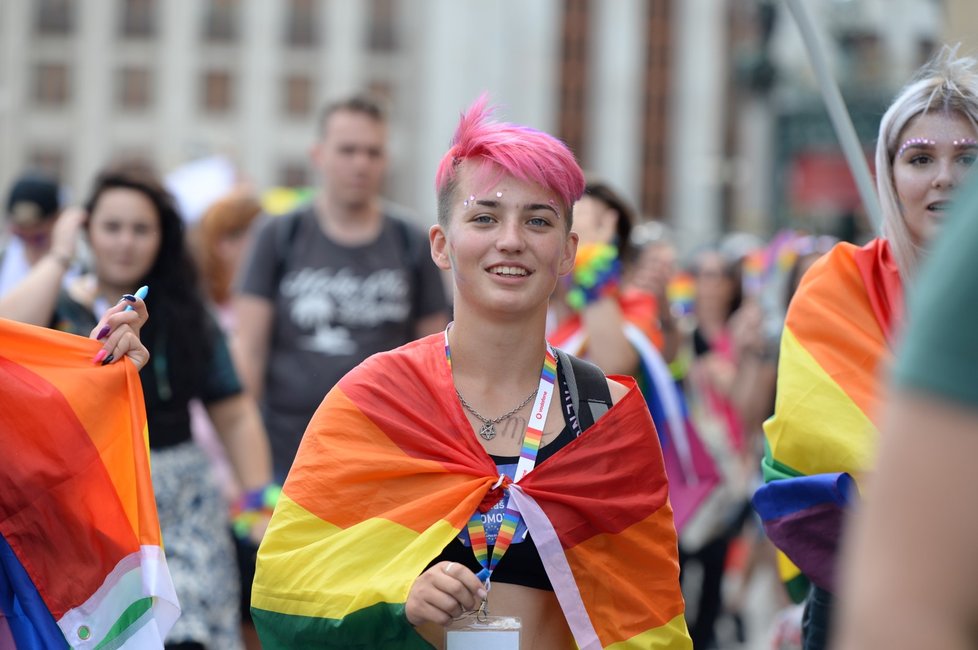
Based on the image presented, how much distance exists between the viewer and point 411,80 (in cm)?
6800

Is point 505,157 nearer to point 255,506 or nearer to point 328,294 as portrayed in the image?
point 255,506

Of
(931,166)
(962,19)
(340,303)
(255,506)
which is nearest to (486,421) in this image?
(931,166)

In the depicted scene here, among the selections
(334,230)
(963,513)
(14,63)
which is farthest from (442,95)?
(963,513)

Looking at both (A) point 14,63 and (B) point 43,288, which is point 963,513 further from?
(A) point 14,63

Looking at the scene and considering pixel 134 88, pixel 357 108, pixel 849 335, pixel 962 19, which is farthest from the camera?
pixel 134 88

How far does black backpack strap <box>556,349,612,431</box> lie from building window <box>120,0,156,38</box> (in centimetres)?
6616

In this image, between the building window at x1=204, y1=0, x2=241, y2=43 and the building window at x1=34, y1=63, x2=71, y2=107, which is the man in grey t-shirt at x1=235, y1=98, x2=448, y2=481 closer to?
the building window at x1=34, y1=63, x2=71, y2=107

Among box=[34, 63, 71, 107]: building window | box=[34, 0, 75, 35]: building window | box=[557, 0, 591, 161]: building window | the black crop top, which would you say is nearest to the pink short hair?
the black crop top

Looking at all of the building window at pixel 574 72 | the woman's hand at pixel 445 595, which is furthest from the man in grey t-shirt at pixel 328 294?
the building window at pixel 574 72

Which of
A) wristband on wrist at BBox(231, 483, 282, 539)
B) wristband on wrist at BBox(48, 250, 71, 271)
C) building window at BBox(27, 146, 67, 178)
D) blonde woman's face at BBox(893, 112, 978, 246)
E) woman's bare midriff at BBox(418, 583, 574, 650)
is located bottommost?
wristband on wrist at BBox(231, 483, 282, 539)

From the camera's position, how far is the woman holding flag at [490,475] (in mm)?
3357

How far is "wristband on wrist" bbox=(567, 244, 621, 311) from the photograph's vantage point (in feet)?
19.6

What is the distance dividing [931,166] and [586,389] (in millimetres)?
1088

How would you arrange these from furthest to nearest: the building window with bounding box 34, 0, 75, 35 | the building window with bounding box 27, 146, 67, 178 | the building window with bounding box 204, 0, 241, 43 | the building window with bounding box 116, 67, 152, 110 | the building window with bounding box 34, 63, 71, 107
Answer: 1. the building window with bounding box 204, 0, 241, 43
2. the building window with bounding box 116, 67, 152, 110
3. the building window with bounding box 34, 0, 75, 35
4. the building window with bounding box 34, 63, 71, 107
5. the building window with bounding box 27, 146, 67, 178
